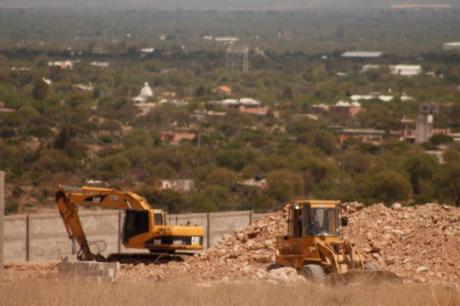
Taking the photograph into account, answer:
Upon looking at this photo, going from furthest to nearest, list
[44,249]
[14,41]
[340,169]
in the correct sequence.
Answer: [14,41], [340,169], [44,249]

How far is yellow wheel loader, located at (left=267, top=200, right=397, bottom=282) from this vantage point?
21297 mm

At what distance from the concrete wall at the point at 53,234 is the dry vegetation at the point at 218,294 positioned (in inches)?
382

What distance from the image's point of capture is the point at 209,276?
877 inches

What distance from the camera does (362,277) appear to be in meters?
20.1

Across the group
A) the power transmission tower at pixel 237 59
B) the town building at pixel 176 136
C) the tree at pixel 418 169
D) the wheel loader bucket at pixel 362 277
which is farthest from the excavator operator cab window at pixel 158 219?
the power transmission tower at pixel 237 59

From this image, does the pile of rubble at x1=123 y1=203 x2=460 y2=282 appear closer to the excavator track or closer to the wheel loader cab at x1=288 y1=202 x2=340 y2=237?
the excavator track

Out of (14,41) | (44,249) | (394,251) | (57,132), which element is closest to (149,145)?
(57,132)

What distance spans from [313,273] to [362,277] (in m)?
0.93

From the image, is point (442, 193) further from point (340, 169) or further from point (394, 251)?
point (394, 251)

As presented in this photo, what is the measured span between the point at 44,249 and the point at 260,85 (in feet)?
370

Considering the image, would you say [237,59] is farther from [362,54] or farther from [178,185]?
[178,185]

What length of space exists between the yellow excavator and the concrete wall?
2.65 metres

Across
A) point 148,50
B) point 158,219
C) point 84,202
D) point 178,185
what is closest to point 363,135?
point 178,185

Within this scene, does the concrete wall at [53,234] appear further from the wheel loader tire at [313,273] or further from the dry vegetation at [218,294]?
the dry vegetation at [218,294]
